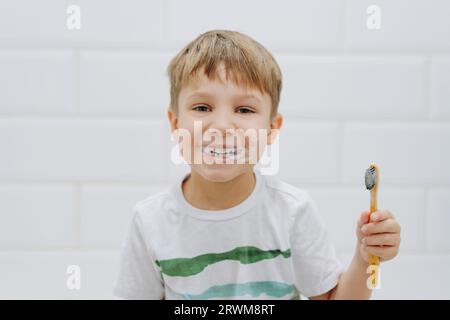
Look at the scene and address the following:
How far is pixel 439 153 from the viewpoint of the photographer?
37.0 inches

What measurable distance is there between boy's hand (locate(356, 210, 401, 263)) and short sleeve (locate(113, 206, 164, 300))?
315 millimetres

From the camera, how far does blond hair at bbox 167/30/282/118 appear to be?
0.72 m

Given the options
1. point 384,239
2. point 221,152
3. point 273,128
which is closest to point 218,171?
point 221,152

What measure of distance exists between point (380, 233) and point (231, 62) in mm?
299

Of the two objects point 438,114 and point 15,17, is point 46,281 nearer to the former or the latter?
point 15,17

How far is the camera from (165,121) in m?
0.93

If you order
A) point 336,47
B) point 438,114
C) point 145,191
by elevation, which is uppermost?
point 336,47

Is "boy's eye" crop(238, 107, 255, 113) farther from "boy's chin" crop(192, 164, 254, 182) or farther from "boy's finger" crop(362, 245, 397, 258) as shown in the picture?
"boy's finger" crop(362, 245, 397, 258)

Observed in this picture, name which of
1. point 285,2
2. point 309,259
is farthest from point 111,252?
point 285,2

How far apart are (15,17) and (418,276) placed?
825 mm

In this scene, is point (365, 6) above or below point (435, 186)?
above

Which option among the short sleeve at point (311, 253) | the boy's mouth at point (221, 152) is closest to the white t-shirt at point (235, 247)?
the short sleeve at point (311, 253)

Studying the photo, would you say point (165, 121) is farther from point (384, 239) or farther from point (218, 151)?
point (384, 239)

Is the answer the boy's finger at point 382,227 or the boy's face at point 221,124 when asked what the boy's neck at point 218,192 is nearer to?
the boy's face at point 221,124
